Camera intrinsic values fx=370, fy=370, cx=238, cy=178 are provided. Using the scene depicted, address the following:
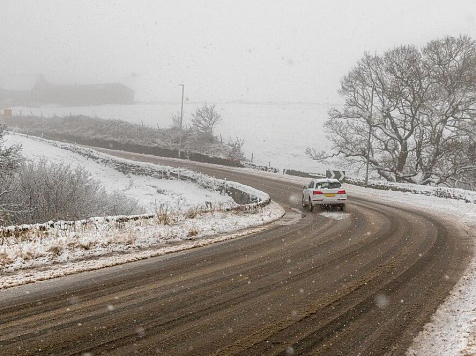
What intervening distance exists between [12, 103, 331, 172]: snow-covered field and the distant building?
6.68m

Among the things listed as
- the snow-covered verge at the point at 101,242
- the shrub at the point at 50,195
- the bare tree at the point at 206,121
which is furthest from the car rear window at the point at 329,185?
the bare tree at the point at 206,121

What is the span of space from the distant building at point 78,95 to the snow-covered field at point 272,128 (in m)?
6.68

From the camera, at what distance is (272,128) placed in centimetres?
7738

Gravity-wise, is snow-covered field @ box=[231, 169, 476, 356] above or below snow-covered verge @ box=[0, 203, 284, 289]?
above

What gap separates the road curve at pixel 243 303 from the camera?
413 centimetres

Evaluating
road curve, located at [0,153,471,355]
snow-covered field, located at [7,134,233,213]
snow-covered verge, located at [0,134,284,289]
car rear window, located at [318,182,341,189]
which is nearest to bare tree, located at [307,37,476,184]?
car rear window, located at [318,182,341,189]

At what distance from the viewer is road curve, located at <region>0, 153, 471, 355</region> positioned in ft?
13.6

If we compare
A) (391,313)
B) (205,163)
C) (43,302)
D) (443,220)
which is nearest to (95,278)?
(43,302)

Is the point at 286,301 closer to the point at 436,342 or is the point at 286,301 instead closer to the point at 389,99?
the point at 436,342

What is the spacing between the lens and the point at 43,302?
521cm

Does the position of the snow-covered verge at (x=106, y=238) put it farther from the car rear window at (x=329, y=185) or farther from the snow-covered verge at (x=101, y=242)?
the car rear window at (x=329, y=185)

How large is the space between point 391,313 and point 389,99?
2938 cm

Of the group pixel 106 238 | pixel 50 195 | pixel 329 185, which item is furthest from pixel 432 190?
pixel 50 195

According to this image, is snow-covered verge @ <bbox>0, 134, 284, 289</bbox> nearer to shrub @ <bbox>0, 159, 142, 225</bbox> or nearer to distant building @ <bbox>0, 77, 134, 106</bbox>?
shrub @ <bbox>0, 159, 142, 225</bbox>
